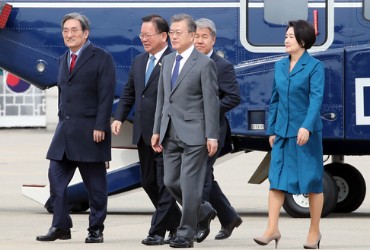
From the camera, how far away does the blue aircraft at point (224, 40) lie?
13.9 m

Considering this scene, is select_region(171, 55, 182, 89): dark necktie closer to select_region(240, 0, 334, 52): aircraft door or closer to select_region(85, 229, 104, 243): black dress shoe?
select_region(85, 229, 104, 243): black dress shoe

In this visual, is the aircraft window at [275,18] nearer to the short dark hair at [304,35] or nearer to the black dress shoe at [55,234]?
the short dark hair at [304,35]

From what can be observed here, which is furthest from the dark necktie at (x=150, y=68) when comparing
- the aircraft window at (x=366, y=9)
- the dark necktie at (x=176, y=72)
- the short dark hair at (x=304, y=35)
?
the aircraft window at (x=366, y=9)

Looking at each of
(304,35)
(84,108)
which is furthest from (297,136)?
(84,108)

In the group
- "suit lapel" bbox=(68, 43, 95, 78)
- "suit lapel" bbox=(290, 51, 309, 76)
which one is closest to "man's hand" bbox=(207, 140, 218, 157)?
"suit lapel" bbox=(290, 51, 309, 76)

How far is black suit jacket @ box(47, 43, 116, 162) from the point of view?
1103 cm

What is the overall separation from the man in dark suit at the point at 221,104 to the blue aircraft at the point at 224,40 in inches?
90.6

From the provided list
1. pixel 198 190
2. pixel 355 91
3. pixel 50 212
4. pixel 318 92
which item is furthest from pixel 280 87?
pixel 50 212

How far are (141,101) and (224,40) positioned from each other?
3.24 m

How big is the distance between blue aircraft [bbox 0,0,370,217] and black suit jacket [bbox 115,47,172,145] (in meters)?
2.65

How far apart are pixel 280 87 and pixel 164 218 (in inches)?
51.0

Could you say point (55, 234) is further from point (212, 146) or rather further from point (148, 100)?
point (212, 146)

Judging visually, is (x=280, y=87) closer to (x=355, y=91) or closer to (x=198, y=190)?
(x=198, y=190)

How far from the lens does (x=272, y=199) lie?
10.5m
